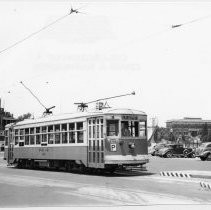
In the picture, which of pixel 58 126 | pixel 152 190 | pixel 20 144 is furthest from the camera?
pixel 20 144

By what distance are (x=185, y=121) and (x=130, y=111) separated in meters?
158

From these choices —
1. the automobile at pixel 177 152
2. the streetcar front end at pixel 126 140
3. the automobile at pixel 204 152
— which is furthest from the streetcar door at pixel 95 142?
the automobile at pixel 177 152

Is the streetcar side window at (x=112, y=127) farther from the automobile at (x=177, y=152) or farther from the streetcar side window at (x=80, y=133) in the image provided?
the automobile at (x=177, y=152)

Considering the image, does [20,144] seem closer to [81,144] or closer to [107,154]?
[81,144]

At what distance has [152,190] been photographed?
13.3 meters

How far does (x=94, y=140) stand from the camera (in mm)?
19266

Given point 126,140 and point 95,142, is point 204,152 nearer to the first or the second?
point 126,140

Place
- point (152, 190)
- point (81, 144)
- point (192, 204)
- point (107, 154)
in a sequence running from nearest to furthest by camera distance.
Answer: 1. point (192, 204)
2. point (152, 190)
3. point (107, 154)
4. point (81, 144)

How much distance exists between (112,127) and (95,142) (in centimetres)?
93

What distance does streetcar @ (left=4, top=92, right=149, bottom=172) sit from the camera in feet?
61.6

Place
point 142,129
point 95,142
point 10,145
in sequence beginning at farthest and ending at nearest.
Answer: point 10,145 → point 142,129 → point 95,142

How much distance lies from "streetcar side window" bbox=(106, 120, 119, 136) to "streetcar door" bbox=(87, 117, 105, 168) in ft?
0.92

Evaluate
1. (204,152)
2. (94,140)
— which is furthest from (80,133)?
(204,152)

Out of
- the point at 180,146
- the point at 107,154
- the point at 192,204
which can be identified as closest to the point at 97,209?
the point at 192,204
